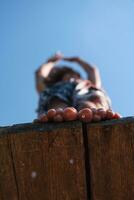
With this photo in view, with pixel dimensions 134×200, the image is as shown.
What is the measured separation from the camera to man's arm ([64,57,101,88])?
5.68 meters

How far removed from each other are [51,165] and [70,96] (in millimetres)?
2477

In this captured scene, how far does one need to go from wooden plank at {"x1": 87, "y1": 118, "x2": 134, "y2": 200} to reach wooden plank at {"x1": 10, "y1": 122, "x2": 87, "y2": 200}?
5cm

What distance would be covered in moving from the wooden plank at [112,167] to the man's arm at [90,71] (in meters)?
3.86

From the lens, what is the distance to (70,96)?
3.98 metres

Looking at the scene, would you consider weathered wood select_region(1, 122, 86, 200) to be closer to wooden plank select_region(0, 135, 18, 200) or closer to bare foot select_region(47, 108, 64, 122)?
wooden plank select_region(0, 135, 18, 200)

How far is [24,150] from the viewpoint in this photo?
153 centimetres

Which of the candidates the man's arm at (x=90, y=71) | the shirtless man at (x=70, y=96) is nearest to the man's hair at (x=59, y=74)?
the shirtless man at (x=70, y=96)

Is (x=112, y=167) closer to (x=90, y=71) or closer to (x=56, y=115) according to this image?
(x=56, y=115)

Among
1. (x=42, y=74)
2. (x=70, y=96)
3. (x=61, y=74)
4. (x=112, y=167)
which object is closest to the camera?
(x=112, y=167)

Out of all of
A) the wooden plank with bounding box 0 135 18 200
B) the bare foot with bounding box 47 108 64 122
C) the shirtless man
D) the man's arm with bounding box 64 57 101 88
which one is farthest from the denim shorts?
the wooden plank with bounding box 0 135 18 200

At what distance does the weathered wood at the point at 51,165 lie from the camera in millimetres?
1519

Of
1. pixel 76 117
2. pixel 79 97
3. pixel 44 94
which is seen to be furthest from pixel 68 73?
pixel 76 117

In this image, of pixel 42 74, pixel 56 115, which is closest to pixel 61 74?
pixel 42 74

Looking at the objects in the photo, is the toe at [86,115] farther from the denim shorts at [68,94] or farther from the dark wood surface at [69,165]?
the denim shorts at [68,94]
